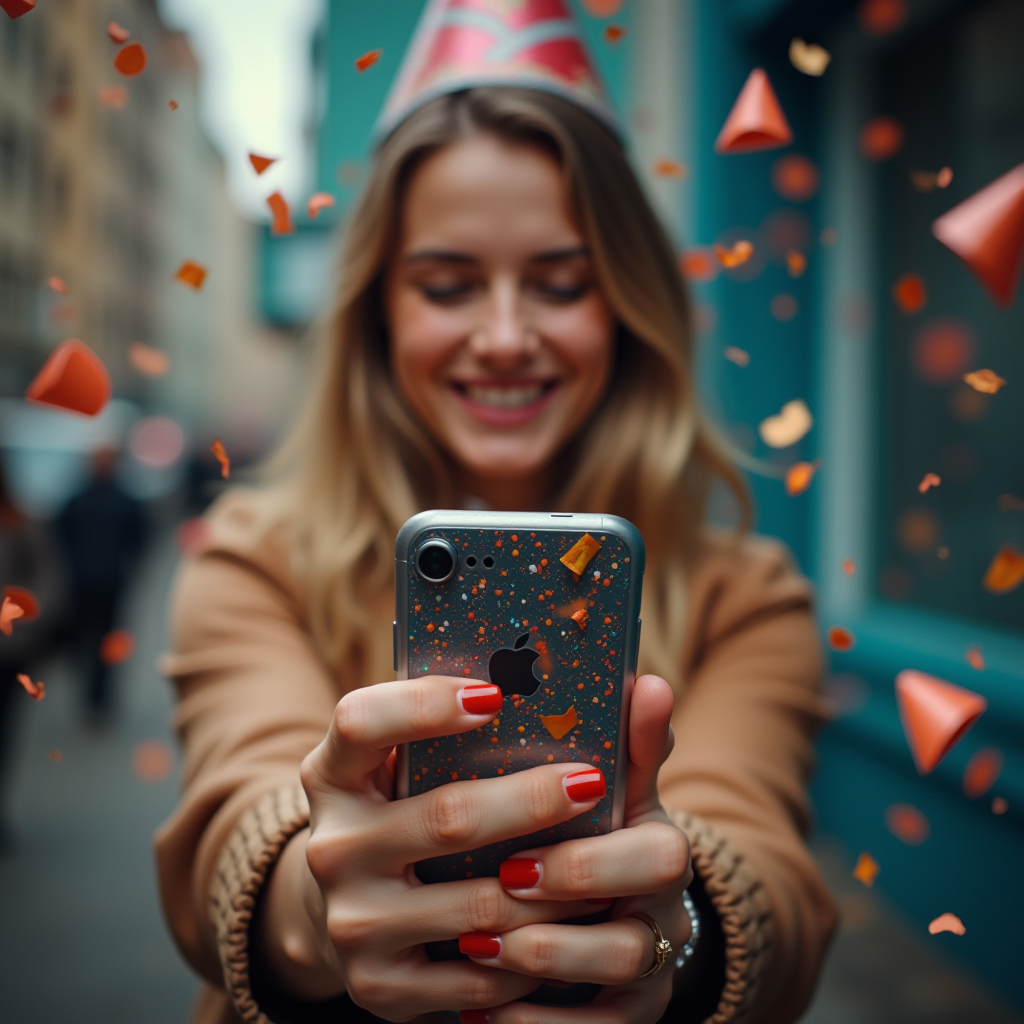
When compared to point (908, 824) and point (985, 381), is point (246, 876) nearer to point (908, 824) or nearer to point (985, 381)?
point (985, 381)

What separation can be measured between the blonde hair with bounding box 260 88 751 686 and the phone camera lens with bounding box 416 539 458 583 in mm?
568

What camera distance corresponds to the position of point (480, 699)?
75cm

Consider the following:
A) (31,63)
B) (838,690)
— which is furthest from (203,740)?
(31,63)

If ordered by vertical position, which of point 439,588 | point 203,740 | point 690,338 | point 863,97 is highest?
point 863,97

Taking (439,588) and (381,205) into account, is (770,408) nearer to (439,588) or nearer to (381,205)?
(381,205)

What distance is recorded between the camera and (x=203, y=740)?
4.12 ft

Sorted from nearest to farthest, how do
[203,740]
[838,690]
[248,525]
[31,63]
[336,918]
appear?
[336,918] < [203,740] < [248,525] < [838,690] < [31,63]

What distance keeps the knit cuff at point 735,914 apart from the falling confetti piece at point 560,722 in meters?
0.29

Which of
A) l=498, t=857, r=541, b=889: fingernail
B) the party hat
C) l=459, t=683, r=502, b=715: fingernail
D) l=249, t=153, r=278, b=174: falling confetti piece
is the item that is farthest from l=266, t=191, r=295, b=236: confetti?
l=498, t=857, r=541, b=889: fingernail

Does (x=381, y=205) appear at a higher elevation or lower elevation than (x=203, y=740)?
higher

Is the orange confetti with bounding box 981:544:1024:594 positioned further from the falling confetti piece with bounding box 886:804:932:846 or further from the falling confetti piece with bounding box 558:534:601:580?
the falling confetti piece with bounding box 886:804:932:846

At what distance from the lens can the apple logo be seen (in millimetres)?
833

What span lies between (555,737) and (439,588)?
178mm

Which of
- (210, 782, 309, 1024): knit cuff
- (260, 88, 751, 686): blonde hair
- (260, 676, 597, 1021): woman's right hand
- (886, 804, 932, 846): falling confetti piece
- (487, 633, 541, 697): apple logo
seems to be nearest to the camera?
(260, 676, 597, 1021): woman's right hand
